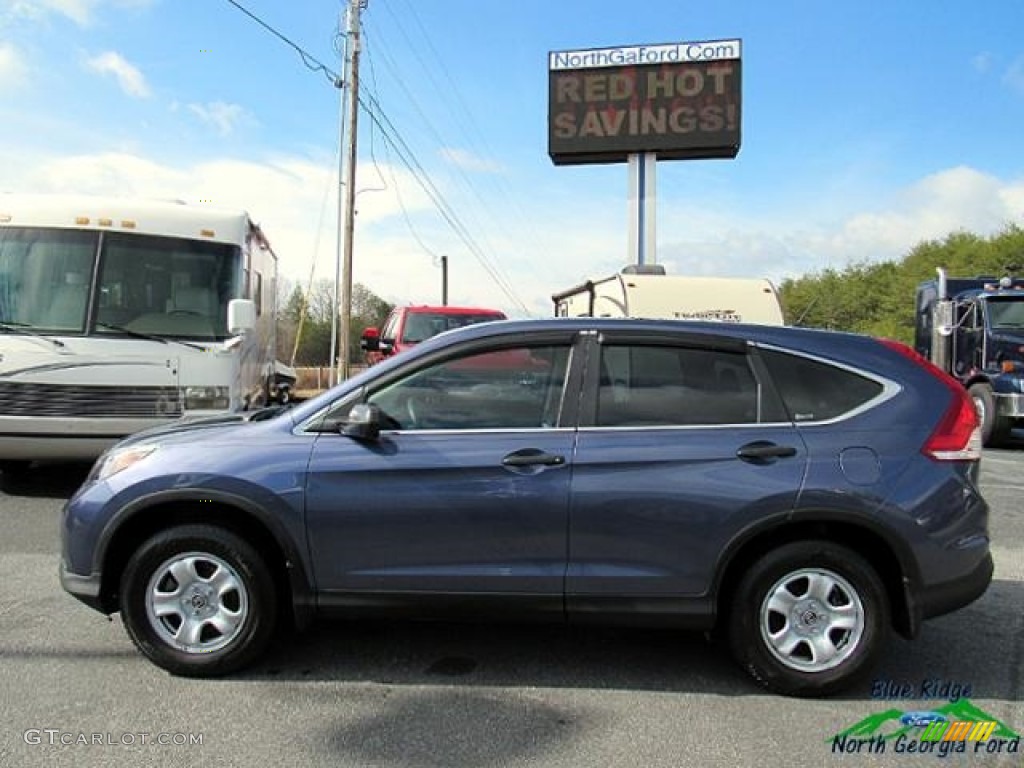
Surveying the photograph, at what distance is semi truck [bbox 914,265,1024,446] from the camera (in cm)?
1296

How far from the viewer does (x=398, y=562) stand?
3.77m

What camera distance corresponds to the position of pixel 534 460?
3.72 meters

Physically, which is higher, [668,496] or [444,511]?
[668,496]

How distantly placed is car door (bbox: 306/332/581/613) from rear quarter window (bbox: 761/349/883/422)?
94 centimetres

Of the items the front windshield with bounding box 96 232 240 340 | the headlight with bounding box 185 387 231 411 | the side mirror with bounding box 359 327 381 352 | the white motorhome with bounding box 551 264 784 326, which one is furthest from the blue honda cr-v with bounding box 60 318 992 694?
the side mirror with bounding box 359 327 381 352

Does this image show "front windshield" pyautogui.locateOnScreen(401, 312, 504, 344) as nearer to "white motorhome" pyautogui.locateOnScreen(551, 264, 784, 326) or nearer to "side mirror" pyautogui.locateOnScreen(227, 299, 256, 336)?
"white motorhome" pyautogui.locateOnScreen(551, 264, 784, 326)

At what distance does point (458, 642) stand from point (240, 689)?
3.62 feet

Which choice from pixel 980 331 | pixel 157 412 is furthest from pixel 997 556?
pixel 980 331

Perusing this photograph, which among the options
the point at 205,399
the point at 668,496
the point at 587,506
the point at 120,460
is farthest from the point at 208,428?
the point at 205,399

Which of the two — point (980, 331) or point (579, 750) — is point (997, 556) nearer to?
point (579, 750)

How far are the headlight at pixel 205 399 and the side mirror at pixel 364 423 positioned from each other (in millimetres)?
4238

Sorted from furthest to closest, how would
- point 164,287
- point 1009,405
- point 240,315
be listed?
point 1009,405 < point 164,287 < point 240,315

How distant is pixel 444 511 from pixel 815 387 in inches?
69.4

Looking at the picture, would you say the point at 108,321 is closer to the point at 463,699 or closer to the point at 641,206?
the point at 463,699
